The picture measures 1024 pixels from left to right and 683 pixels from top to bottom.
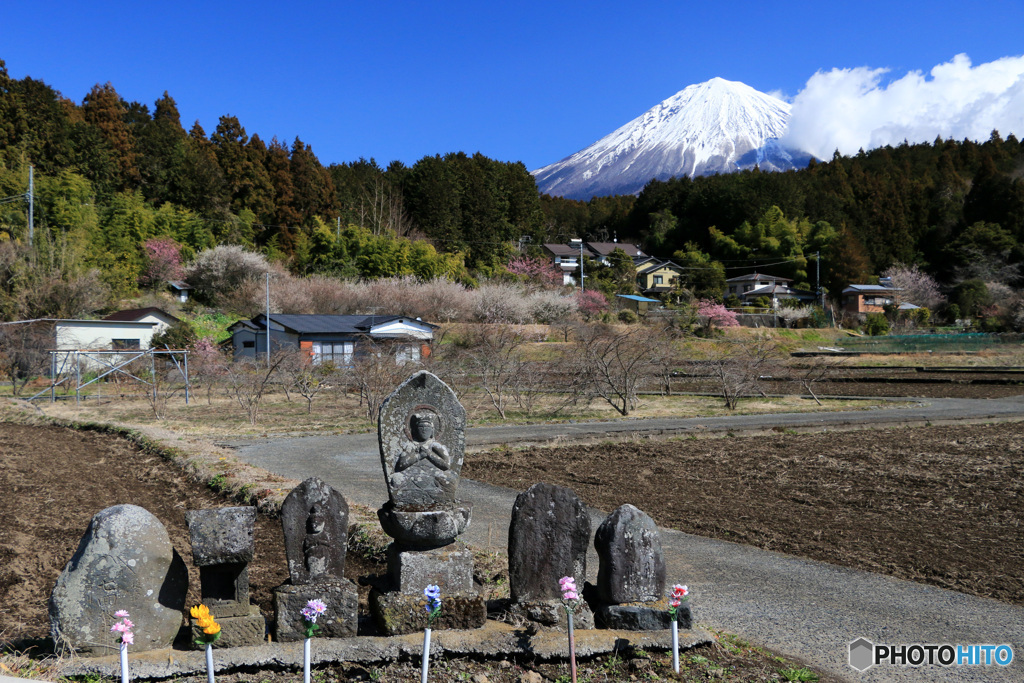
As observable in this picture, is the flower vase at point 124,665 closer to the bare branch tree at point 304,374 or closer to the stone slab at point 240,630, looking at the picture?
the stone slab at point 240,630

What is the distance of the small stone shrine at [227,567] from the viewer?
3.62 m

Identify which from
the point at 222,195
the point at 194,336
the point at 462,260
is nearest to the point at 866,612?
the point at 194,336

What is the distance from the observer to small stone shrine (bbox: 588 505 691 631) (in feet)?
13.5

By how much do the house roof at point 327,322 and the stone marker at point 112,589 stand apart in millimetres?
28149

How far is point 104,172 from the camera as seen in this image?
143 ft

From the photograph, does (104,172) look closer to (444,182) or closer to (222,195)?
(222,195)

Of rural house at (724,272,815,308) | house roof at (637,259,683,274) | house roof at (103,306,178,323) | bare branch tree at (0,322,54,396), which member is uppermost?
house roof at (637,259,683,274)

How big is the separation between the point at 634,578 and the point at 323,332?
1152 inches

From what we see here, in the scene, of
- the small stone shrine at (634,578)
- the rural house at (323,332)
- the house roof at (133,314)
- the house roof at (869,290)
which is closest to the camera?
the small stone shrine at (634,578)

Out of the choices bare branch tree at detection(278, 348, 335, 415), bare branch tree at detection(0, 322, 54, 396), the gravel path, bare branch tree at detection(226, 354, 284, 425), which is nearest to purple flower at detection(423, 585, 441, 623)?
the gravel path

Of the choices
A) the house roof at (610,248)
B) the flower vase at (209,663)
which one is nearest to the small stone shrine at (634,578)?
the flower vase at (209,663)

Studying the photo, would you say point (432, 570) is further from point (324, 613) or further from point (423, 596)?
point (324, 613)

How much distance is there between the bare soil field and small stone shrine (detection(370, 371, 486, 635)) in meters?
3.58

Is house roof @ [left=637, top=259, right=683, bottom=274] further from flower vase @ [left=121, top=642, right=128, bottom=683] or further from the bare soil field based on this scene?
flower vase @ [left=121, top=642, right=128, bottom=683]
